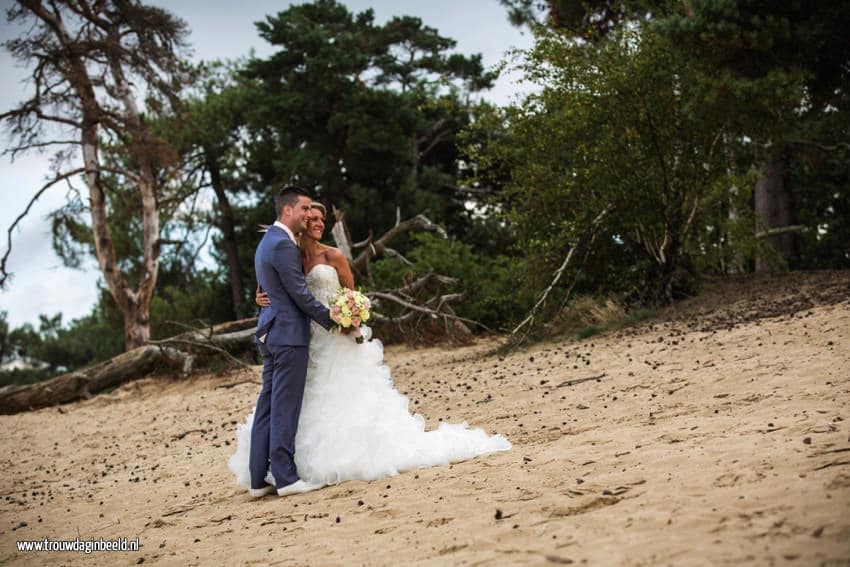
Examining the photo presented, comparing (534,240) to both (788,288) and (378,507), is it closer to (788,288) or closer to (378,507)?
(788,288)

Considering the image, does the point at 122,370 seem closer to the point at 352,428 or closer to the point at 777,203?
the point at 352,428

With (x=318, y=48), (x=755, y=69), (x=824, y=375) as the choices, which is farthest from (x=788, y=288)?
(x=318, y=48)

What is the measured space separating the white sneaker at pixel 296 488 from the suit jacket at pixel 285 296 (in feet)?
3.39

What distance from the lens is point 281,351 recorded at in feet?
18.5

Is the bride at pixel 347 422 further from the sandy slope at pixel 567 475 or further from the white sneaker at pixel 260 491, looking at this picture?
the sandy slope at pixel 567 475

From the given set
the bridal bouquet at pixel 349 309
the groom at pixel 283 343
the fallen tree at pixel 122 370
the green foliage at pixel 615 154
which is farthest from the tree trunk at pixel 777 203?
the groom at pixel 283 343

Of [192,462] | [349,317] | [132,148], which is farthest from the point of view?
[132,148]

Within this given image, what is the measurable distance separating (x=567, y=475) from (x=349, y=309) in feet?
7.02

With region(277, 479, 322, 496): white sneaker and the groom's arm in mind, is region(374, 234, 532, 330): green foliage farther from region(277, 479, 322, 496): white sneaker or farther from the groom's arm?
region(277, 479, 322, 496): white sneaker

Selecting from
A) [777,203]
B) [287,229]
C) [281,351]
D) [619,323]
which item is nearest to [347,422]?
[281,351]

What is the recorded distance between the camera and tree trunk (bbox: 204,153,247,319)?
24.2m

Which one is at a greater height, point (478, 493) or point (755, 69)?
point (755, 69)

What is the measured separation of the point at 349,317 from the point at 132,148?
52.6ft

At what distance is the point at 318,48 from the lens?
22.2 m
